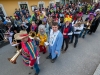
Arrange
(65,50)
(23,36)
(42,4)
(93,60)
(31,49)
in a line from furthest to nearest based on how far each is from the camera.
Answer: (42,4) < (65,50) < (93,60) < (31,49) < (23,36)

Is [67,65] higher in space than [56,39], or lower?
lower

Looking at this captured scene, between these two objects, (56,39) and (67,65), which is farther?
(67,65)

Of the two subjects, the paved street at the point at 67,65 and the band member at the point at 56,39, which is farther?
the paved street at the point at 67,65

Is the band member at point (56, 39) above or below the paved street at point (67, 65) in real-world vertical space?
above

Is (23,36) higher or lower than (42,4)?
lower

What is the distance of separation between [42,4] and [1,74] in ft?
40.0

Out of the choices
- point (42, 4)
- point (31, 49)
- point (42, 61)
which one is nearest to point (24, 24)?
point (42, 61)

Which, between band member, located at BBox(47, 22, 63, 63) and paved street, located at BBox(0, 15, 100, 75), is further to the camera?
paved street, located at BBox(0, 15, 100, 75)

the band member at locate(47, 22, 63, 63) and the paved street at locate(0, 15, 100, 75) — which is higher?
the band member at locate(47, 22, 63, 63)

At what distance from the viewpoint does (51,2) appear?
47.6ft

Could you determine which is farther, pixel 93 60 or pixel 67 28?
pixel 67 28

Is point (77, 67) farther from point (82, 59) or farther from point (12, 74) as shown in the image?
point (12, 74)

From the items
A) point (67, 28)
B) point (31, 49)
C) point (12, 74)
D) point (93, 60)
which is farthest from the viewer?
point (67, 28)

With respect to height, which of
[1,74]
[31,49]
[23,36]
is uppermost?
[23,36]
